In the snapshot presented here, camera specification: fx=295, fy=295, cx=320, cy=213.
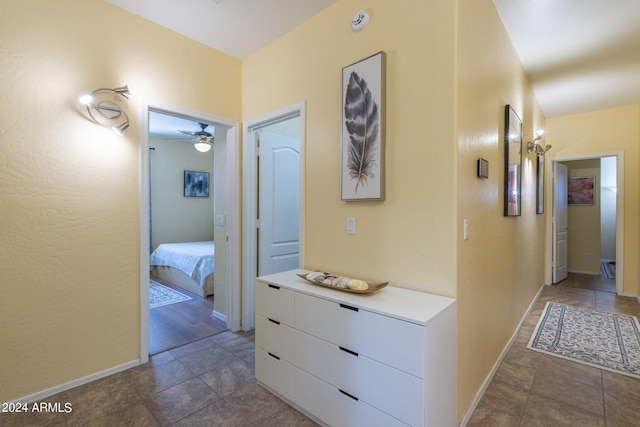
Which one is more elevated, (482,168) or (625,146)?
(625,146)

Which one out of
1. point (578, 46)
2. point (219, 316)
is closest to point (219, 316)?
point (219, 316)

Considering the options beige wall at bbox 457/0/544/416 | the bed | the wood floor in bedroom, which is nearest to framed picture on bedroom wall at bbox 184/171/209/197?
the bed

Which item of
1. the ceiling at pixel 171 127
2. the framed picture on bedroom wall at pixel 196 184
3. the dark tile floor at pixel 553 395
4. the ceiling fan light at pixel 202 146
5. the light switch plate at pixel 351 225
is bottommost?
the dark tile floor at pixel 553 395

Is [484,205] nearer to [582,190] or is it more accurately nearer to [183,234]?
[582,190]

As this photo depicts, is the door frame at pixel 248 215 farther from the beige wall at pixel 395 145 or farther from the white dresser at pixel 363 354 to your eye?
the white dresser at pixel 363 354

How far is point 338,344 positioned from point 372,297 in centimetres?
31

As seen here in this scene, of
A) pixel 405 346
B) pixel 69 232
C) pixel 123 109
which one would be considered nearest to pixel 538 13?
pixel 405 346

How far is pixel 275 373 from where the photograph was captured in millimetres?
1946

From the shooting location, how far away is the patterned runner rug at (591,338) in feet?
8.04

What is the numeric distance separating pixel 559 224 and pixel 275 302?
5279mm

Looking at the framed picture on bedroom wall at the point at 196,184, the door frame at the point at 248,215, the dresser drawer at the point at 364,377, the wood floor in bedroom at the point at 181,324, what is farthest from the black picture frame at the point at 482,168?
the framed picture on bedroom wall at the point at 196,184

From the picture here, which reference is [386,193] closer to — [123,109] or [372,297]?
[372,297]

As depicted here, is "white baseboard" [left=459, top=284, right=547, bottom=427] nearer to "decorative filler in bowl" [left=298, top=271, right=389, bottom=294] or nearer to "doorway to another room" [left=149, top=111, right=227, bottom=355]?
"decorative filler in bowl" [left=298, top=271, right=389, bottom=294]

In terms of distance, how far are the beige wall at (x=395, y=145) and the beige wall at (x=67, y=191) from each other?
134 centimetres
